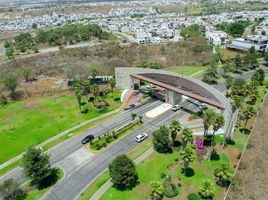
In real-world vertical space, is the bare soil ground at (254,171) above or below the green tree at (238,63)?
below

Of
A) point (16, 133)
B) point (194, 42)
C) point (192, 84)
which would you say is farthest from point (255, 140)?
point (194, 42)

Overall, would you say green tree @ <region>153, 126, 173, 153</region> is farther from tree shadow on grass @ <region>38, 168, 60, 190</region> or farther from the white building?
the white building

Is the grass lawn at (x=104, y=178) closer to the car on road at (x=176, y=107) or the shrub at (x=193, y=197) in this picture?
the shrub at (x=193, y=197)

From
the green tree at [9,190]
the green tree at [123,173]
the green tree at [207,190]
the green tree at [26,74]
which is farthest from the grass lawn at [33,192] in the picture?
the green tree at [26,74]

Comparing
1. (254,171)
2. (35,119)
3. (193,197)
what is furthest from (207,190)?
(35,119)

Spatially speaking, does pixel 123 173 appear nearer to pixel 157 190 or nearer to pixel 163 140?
pixel 157 190
